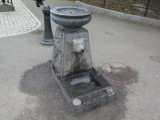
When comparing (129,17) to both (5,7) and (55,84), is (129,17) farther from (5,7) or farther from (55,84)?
(5,7)

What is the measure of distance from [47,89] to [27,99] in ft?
1.32

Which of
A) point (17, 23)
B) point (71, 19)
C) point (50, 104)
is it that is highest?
point (71, 19)

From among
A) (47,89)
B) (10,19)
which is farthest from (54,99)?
(10,19)

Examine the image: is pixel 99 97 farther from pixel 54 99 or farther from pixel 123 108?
pixel 54 99

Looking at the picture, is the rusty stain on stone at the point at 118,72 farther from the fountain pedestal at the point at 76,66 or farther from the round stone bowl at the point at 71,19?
the round stone bowl at the point at 71,19

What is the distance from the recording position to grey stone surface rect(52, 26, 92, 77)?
2.60 metres

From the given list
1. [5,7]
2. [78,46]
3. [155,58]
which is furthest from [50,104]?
[5,7]

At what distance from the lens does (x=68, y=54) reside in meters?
2.68

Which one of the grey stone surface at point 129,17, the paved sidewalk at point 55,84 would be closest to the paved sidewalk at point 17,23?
the paved sidewalk at point 55,84

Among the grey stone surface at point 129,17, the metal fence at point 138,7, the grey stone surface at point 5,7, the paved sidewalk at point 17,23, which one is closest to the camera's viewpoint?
the paved sidewalk at point 17,23

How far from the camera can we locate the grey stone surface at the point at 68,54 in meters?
2.60

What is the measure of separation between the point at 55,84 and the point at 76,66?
0.61m

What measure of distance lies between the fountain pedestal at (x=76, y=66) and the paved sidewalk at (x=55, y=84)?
0.62 feet

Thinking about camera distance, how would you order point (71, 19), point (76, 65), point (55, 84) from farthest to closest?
point (55, 84), point (76, 65), point (71, 19)
